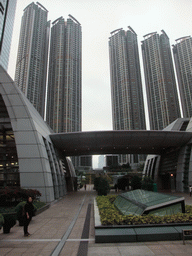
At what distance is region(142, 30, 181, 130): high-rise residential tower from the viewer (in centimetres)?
12144

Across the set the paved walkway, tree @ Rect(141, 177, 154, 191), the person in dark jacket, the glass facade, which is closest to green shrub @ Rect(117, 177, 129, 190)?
tree @ Rect(141, 177, 154, 191)

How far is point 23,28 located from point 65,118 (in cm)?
8230

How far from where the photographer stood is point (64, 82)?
122m

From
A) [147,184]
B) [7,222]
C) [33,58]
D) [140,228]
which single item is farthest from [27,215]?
[33,58]

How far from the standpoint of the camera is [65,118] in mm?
119250

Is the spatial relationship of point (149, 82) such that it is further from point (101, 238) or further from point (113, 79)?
point (101, 238)

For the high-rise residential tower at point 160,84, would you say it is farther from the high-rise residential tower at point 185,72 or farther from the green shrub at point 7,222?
the green shrub at point 7,222

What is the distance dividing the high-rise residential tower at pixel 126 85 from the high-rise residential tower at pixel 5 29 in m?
81.2

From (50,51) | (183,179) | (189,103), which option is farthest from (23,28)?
(183,179)

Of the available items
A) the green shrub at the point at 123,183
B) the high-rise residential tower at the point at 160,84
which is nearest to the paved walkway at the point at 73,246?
the green shrub at the point at 123,183

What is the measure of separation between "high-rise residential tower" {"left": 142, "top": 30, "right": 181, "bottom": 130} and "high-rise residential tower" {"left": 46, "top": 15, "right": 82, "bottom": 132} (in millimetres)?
55539

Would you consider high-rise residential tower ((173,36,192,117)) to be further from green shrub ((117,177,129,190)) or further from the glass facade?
the glass facade

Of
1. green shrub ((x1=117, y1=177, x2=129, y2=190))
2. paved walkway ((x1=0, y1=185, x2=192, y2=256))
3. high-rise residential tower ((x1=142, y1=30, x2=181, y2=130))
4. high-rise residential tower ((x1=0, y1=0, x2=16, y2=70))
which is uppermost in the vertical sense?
high-rise residential tower ((x1=0, y1=0, x2=16, y2=70))

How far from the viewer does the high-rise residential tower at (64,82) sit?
11993 centimetres
